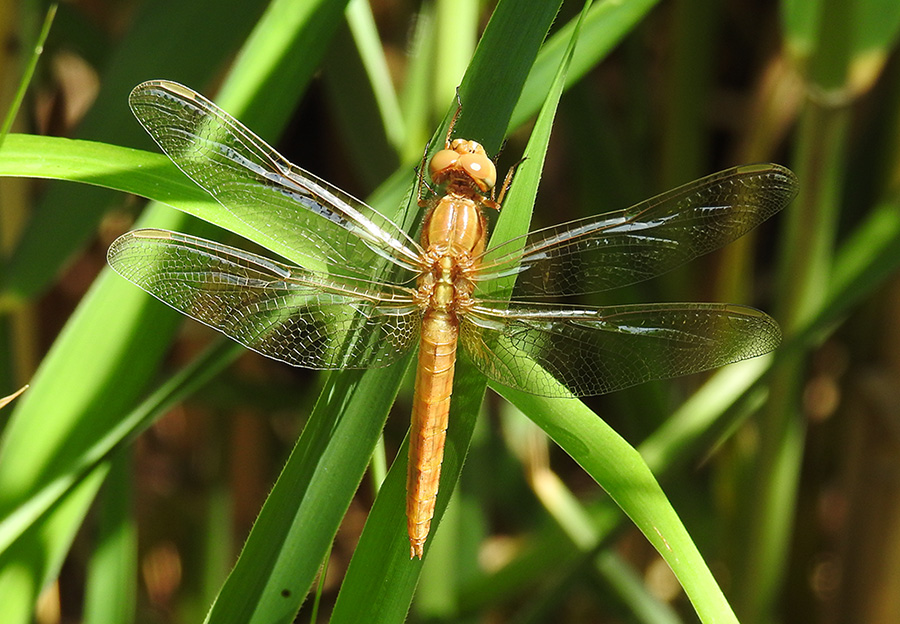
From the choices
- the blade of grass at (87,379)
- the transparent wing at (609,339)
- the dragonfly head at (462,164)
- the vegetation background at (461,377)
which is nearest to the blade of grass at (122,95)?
the vegetation background at (461,377)

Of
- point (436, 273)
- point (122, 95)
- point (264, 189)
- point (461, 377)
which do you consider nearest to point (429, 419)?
point (461, 377)

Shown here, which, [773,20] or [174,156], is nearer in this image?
[174,156]

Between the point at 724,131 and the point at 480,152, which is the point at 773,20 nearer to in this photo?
the point at 724,131

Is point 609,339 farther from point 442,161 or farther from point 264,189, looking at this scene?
point 264,189

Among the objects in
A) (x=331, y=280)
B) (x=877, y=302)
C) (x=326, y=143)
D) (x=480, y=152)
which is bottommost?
(x=331, y=280)

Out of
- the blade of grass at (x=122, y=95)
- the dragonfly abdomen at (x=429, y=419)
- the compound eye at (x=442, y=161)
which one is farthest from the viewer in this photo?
the blade of grass at (x=122, y=95)

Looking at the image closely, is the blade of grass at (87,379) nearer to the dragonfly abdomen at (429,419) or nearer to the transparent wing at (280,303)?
the transparent wing at (280,303)

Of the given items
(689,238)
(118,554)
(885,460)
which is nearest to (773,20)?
(885,460)
